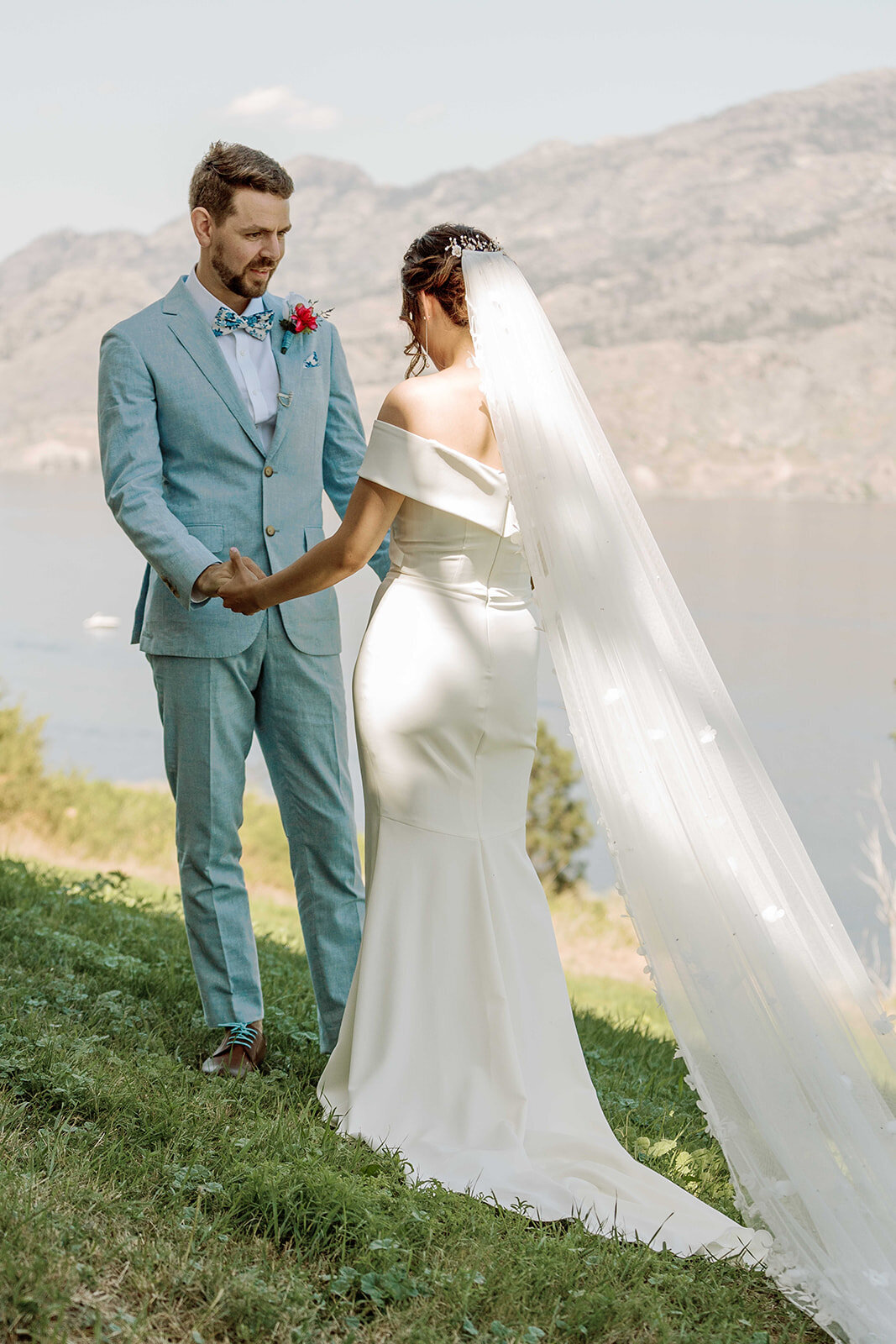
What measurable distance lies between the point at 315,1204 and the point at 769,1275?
84cm

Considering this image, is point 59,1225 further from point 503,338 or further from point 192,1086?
point 503,338

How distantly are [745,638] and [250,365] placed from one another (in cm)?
3875

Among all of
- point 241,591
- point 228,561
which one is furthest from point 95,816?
point 241,591

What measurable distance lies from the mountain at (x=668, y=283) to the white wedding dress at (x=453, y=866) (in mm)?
44003

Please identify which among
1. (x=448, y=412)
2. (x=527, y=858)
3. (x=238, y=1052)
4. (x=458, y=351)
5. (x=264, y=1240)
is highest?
(x=458, y=351)

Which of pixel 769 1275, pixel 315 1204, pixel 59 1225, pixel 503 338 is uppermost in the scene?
pixel 503 338

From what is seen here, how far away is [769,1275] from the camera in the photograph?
2.20 metres

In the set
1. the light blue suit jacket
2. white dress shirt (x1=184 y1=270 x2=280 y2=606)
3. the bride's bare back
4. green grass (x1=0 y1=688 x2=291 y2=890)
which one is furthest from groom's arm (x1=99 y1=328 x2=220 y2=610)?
green grass (x1=0 y1=688 x2=291 y2=890)

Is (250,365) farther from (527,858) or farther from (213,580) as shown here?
(527,858)

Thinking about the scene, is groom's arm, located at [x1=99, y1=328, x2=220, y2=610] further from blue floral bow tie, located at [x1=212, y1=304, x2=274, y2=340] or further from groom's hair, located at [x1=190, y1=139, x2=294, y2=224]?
groom's hair, located at [x1=190, y1=139, x2=294, y2=224]

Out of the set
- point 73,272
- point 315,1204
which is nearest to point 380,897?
point 315,1204

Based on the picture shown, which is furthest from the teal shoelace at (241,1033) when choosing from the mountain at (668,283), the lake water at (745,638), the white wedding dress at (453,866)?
the mountain at (668,283)

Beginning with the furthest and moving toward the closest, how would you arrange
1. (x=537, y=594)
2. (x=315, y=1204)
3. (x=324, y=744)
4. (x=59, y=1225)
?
(x=324, y=744) < (x=537, y=594) < (x=315, y=1204) < (x=59, y=1225)

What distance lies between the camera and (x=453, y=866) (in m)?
2.82
